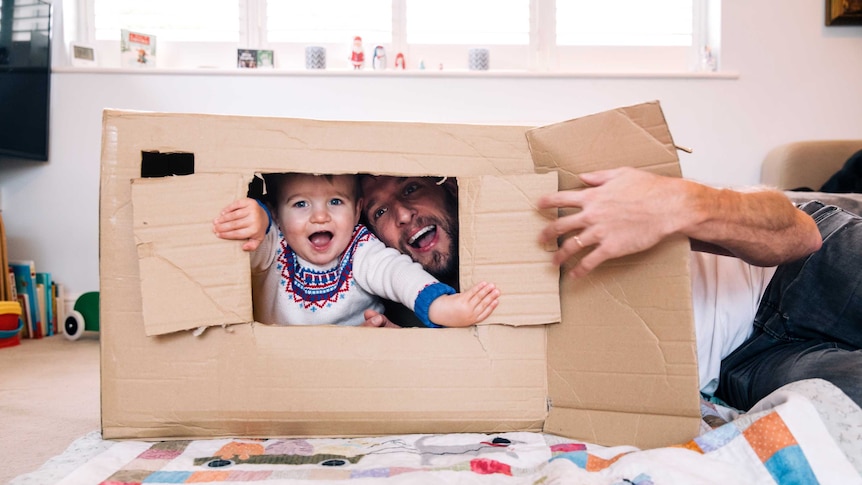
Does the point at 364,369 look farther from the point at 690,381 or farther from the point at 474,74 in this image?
the point at 474,74

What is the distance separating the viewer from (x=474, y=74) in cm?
219

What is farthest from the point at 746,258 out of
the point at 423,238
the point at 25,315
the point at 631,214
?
the point at 25,315

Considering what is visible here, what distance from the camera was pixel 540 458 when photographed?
0.75 metres

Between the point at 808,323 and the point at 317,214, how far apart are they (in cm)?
74

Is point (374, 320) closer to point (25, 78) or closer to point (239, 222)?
point (239, 222)

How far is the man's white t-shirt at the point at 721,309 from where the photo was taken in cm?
104

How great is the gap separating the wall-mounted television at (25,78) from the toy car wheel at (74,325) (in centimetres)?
51

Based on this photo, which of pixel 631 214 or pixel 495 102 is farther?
pixel 495 102

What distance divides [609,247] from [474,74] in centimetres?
157

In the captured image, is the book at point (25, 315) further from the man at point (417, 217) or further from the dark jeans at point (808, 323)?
the dark jeans at point (808, 323)

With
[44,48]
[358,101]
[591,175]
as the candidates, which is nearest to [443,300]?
[591,175]

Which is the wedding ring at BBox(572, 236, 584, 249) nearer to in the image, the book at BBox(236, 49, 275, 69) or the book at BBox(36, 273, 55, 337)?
the book at BBox(236, 49, 275, 69)

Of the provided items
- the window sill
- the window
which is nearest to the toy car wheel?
the window sill

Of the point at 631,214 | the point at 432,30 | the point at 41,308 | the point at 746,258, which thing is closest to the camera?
the point at 631,214
